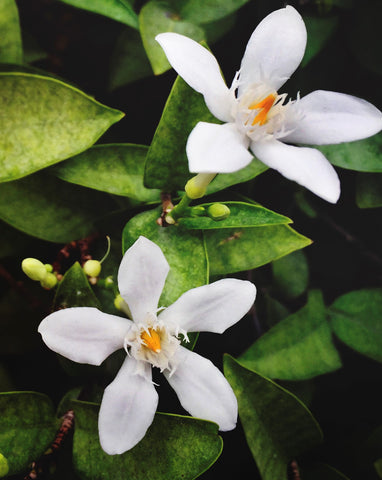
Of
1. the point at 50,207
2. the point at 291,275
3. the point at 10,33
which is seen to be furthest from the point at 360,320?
the point at 10,33

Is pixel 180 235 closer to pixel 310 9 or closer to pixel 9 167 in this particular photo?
pixel 9 167

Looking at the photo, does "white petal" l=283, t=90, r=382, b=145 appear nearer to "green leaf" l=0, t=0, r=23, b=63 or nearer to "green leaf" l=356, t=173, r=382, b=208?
"green leaf" l=356, t=173, r=382, b=208

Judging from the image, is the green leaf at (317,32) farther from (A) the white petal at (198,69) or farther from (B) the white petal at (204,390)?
(B) the white petal at (204,390)

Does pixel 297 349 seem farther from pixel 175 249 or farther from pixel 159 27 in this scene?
pixel 159 27

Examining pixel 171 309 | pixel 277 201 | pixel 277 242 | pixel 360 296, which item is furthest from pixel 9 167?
pixel 360 296

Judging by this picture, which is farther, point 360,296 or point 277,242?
point 360,296

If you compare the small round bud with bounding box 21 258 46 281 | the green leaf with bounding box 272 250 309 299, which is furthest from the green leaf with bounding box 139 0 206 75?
the green leaf with bounding box 272 250 309 299
